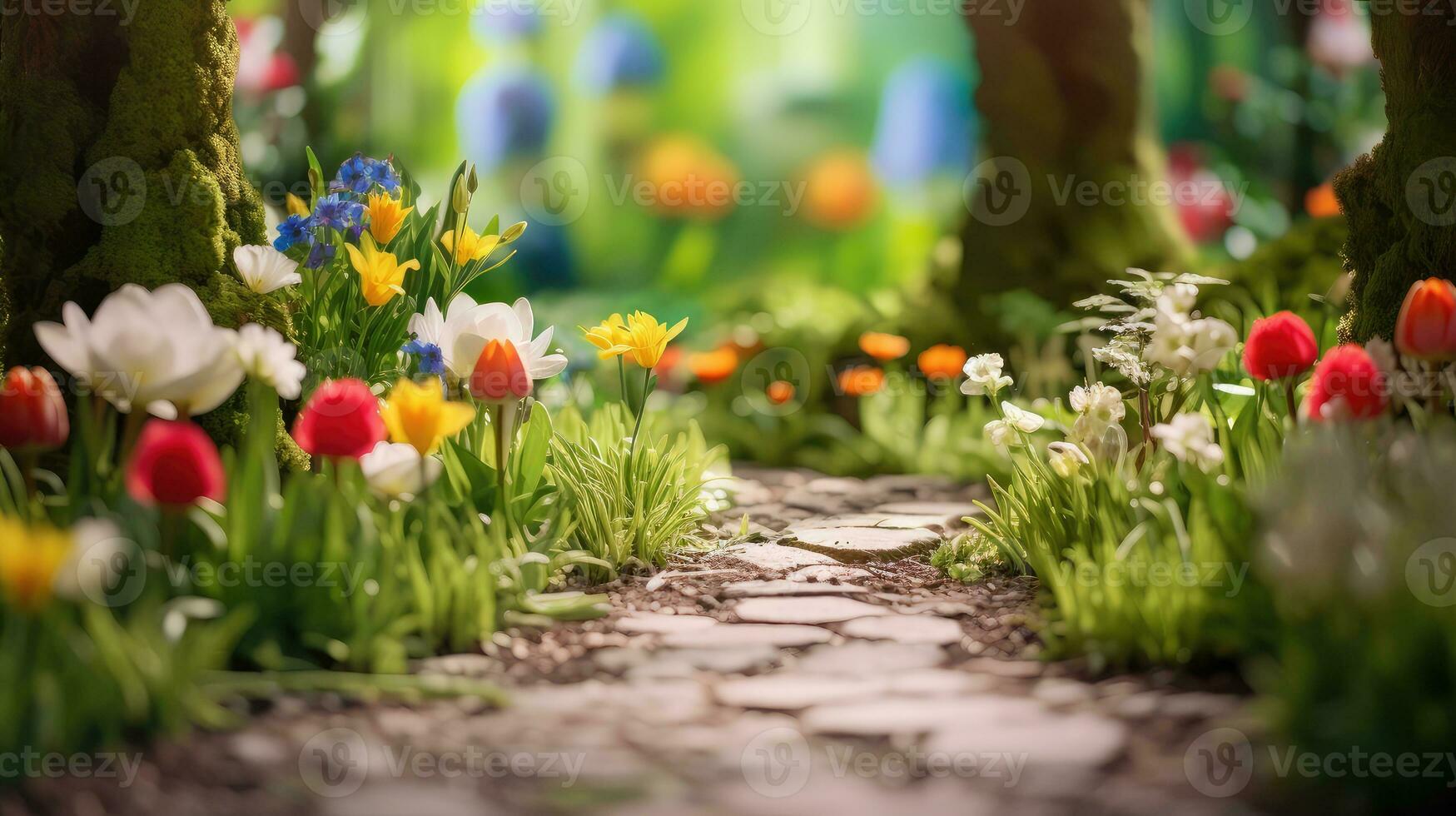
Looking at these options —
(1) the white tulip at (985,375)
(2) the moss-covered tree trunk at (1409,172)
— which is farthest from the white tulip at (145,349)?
(2) the moss-covered tree trunk at (1409,172)

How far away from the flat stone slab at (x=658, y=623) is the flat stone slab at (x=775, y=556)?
517 millimetres

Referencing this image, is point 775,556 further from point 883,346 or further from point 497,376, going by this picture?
point 883,346

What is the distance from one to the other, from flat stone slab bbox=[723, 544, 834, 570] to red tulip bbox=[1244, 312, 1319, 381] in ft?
4.31

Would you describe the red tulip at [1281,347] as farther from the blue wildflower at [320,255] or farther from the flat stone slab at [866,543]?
the blue wildflower at [320,255]

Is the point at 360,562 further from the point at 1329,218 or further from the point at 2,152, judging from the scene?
the point at 1329,218

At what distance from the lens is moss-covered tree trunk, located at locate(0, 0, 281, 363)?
9.71 feet

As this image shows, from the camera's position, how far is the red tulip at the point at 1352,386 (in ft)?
7.93

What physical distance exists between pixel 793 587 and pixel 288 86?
553cm

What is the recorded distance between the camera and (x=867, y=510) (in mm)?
4273

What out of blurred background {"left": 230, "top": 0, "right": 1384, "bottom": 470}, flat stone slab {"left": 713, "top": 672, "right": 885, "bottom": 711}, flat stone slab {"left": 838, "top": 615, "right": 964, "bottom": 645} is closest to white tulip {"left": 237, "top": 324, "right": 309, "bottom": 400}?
flat stone slab {"left": 713, "top": 672, "right": 885, "bottom": 711}

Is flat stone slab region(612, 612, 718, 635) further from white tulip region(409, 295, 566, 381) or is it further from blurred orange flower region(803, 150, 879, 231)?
blurred orange flower region(803, 150, 879, 231)

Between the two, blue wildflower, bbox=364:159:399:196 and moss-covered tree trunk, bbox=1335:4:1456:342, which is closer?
moss-covered tree trunk, bbox=1335:4:1456:342

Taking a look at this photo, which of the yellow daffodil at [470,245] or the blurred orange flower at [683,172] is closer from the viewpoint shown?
the yellow daffodil at [470,245]

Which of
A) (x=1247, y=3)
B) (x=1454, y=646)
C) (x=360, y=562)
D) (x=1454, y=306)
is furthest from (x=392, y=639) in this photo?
(x=1247, y=3)
